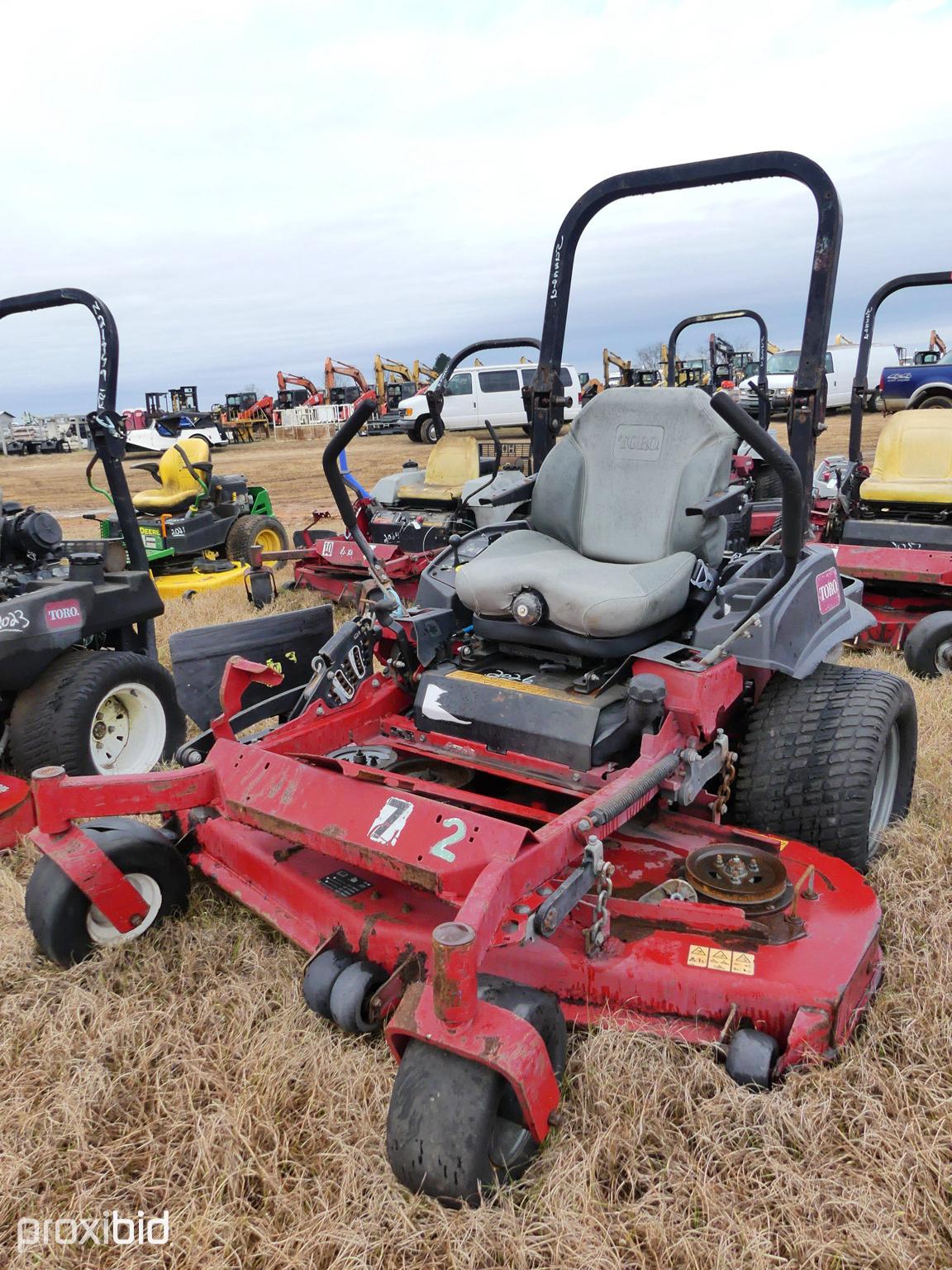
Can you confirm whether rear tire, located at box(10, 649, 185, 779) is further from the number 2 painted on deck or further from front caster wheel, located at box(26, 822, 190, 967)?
the number 2 painted on deck

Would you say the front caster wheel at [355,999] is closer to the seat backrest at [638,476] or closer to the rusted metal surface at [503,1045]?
the rusted metal surface at [503,1045]

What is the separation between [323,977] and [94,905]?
2.58 ft

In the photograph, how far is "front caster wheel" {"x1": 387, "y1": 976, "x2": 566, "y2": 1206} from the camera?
1.85 metres

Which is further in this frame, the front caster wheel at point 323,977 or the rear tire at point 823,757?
the rear tire at point 823,757

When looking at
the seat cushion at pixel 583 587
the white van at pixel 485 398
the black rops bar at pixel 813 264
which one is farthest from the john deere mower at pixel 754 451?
the white van at pixel 485 398

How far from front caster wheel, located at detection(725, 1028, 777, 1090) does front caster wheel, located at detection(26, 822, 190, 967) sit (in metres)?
1.68

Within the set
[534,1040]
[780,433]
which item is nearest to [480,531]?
[534,1040]

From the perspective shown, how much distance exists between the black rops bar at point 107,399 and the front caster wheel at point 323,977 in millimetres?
2680

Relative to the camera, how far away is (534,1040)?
1.88 m

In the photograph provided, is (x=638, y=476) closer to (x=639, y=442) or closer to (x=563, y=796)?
(x=639, y=442)

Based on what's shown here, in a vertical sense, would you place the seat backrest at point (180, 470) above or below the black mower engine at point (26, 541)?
below

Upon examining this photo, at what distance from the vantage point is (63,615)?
4.09 meters

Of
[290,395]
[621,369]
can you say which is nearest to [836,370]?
[621,369]

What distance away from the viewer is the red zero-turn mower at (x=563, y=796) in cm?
210
